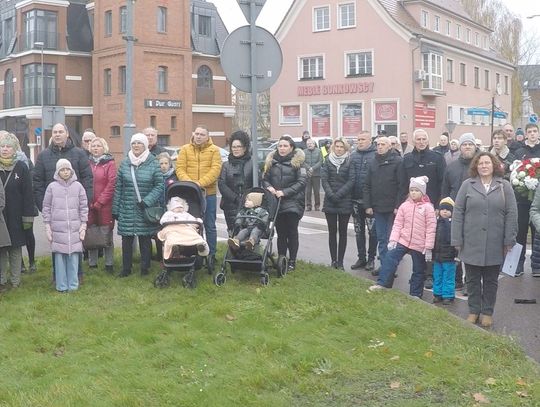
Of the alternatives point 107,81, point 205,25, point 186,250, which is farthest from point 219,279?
point 205,25

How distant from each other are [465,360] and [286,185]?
441cm

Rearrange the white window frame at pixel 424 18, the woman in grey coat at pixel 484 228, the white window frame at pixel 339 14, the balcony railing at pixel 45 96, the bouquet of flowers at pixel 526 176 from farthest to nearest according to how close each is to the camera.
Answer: the balcony railing at pixel 45 96, the white window frame at pixel 424 18, the white window frame at pixel 339 14, the bouquet of flowers at pixel 526 176, the woman in grey coat at pixel 484 228

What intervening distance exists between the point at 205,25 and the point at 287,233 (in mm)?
44792

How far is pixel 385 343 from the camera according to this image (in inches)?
274

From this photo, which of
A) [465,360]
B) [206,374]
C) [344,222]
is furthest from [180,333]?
[344,222]

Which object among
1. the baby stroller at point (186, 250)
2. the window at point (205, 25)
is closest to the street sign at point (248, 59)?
the baby stroller at point (186, 250)

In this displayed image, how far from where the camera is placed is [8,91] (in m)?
53.7

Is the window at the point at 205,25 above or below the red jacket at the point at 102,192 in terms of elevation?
above

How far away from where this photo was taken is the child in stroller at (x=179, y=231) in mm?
9094

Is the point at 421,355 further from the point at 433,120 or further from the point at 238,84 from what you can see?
the point at 433,120

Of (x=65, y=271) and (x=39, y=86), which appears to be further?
(x=39, y=86)

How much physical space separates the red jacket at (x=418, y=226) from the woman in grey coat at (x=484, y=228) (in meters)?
0.79

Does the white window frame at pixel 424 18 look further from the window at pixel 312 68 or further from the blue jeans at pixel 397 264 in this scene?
the blue jeans at pixel 397 264

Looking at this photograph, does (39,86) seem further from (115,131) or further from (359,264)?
(359,264)
